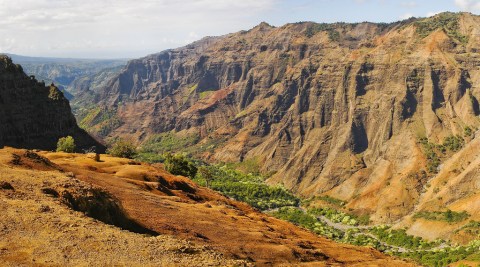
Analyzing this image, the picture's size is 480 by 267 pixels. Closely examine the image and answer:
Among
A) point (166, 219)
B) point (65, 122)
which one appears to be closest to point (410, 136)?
point (65, 122)

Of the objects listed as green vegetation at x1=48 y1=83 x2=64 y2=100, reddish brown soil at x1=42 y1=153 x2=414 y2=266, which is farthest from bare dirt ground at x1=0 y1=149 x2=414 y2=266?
green vegetation at x1=48 y1=83 x2=64 y2=100

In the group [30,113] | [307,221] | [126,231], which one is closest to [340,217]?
[307,221]

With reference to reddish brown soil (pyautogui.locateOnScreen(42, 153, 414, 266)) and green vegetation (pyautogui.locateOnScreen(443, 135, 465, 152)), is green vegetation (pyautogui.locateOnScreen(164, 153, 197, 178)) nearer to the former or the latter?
reddish brown soil (pyautogui.locateOnScreen(42, 153, 414, 266))

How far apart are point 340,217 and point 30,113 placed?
103 metres

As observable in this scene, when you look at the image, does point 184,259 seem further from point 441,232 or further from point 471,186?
point 471,186

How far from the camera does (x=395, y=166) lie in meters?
157

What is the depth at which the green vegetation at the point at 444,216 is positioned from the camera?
115 m

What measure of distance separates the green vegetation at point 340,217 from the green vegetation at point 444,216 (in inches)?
720

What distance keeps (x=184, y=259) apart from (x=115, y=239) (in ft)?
17.4

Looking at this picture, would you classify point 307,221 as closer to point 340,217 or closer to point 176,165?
point 340,217

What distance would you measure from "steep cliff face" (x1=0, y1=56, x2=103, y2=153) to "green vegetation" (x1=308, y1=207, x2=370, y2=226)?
269ft

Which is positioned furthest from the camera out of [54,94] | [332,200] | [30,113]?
[332,200]

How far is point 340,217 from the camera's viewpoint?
145 metres

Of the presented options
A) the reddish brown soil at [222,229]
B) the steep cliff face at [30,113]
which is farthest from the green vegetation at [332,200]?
the reddish brown soil at [222,229]
